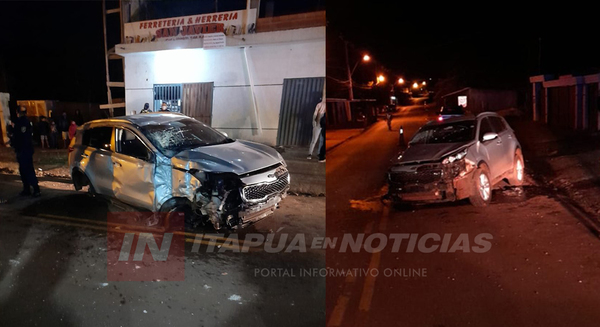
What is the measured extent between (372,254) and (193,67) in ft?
24.8

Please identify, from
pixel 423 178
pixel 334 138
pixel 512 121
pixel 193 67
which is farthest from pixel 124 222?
pixel 512 121

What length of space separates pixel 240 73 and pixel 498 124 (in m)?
6.06

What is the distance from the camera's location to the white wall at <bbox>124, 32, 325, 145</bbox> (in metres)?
10.3

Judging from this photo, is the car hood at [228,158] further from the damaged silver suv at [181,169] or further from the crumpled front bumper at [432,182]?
the crumpled front bumper at [432,182]

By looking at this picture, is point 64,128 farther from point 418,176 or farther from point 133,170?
point 418,176

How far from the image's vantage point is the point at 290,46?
1030 centimetres

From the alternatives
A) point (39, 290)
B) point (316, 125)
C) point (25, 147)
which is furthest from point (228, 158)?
point (25, 147)

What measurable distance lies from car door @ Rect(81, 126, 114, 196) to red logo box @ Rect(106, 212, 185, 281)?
599 mm

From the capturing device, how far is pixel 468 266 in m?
4.81

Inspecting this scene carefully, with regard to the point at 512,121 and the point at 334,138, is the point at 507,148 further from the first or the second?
the point at 512,121

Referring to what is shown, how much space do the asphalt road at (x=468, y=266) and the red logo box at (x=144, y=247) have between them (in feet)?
6.32

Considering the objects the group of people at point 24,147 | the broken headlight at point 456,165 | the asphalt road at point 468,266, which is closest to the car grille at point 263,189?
the asphalt road at point 468,266

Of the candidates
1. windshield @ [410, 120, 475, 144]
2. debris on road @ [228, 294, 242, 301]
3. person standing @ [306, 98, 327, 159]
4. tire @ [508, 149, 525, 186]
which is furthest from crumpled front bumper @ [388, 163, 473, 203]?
debris on road @ [228, 294, 242, 301]

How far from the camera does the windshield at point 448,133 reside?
7275 millimetres
